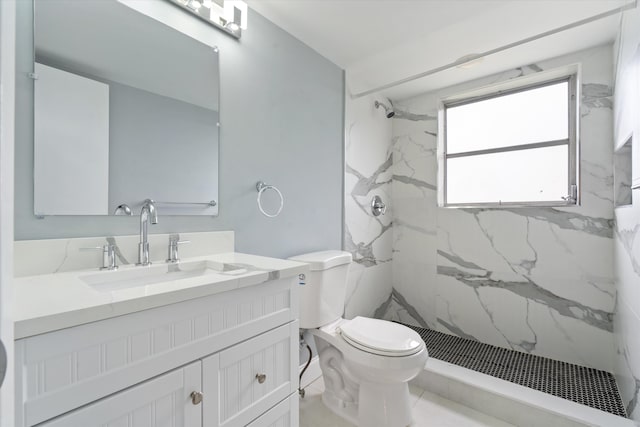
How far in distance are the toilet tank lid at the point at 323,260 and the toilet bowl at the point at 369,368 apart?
35cm

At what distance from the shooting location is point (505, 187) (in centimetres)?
243

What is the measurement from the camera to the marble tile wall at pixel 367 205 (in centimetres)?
233

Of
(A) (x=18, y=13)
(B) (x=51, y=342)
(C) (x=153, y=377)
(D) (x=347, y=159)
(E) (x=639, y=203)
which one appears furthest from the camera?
(D) (x=347, y=159)

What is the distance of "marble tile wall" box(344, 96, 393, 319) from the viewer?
7.66 ft

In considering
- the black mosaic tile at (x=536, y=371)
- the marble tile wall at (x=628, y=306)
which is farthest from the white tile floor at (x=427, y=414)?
the marble tile wall at (x=628, y=306)

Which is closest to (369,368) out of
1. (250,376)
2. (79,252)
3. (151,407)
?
(250,376)

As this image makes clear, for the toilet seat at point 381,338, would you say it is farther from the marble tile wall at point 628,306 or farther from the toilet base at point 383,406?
the marble tile wall at point 628,306

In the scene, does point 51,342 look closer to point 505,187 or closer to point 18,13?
point 18,13

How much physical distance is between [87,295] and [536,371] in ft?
8.16

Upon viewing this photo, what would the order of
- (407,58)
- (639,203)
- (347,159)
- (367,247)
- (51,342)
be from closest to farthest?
1. (51,342)
2. (639,203)
3. (407,58)
4. (347,159)
5. (367,247)

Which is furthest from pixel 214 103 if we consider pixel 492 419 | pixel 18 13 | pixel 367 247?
pixel 492 419

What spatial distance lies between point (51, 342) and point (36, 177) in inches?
26.4

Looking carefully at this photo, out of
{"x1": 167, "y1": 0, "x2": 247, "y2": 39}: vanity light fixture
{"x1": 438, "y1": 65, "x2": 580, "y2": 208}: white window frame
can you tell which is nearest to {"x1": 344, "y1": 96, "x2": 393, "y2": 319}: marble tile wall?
{"x1": 438, "y1": 65, "x2": 580, "y2": 208}: white window frame

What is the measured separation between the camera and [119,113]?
1.18 metres
